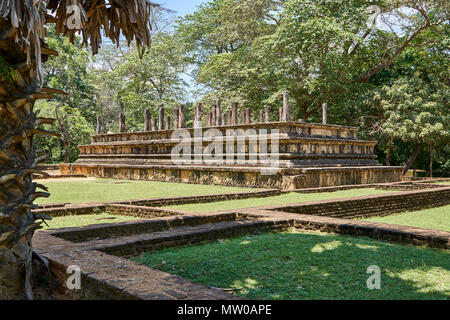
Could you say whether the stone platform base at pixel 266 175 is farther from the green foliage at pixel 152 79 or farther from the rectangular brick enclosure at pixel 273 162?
the green foliage at pixel 152 79

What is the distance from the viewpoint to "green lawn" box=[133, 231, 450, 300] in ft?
10.8

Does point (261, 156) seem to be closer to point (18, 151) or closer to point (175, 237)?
point (175, 237)

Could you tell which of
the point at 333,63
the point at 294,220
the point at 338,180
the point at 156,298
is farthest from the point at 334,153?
the point at 156,298

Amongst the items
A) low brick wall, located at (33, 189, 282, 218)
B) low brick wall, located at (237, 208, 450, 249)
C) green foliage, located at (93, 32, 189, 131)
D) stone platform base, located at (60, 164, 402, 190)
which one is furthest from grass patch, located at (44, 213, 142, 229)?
green foliage, located at (93, 32, 189, 131)

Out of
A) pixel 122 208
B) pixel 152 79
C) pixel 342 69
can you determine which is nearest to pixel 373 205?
pixel 122 208

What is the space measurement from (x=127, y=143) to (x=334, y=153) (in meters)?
10.2

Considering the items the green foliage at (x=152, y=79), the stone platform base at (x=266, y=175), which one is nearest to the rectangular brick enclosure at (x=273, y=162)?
the stone platform base at (x=266, y=175)

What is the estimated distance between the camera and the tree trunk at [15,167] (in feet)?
11.5

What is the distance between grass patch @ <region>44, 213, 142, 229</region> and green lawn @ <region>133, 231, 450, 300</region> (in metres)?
2.29

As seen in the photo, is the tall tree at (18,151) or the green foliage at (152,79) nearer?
the tall tree at (18,151)

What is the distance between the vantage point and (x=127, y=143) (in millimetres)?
19516

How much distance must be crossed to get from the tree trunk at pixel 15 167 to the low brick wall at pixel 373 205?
14.7 feet

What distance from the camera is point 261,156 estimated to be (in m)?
13.0

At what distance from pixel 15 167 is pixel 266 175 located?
→ 362 inches
